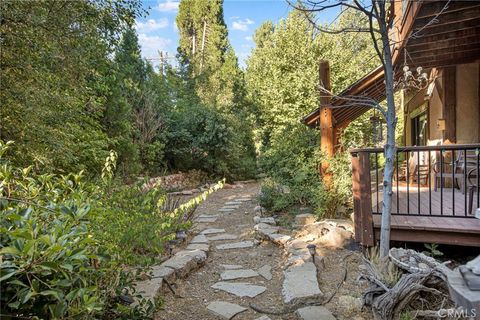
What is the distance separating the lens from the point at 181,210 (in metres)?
3.93

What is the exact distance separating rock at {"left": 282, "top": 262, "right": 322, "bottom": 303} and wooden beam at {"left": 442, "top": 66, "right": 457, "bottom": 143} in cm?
450

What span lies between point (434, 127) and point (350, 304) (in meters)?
6.46

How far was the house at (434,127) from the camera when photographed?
3.74m

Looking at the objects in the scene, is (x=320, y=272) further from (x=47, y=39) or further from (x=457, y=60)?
(x=457, y=60)

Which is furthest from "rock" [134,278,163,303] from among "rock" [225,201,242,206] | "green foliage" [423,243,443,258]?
"rock" [225,201,242,206]

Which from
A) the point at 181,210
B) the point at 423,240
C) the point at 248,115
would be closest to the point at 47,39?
the point at 181,210

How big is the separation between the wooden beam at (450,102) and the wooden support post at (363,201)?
11.6ft

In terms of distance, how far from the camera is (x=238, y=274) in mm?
3902

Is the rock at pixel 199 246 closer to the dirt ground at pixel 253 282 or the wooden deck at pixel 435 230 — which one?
the dirt ground at pixel 253 282

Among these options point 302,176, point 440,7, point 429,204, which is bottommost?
point 429,204

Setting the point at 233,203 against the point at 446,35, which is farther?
the point at 233,203

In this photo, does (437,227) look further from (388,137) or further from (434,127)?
(434,127)

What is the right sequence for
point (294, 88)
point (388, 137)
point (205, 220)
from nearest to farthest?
point (388, 137) → point (205, 220) → point (294, 88)

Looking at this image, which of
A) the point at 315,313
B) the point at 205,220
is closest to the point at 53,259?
the point at 315,313
